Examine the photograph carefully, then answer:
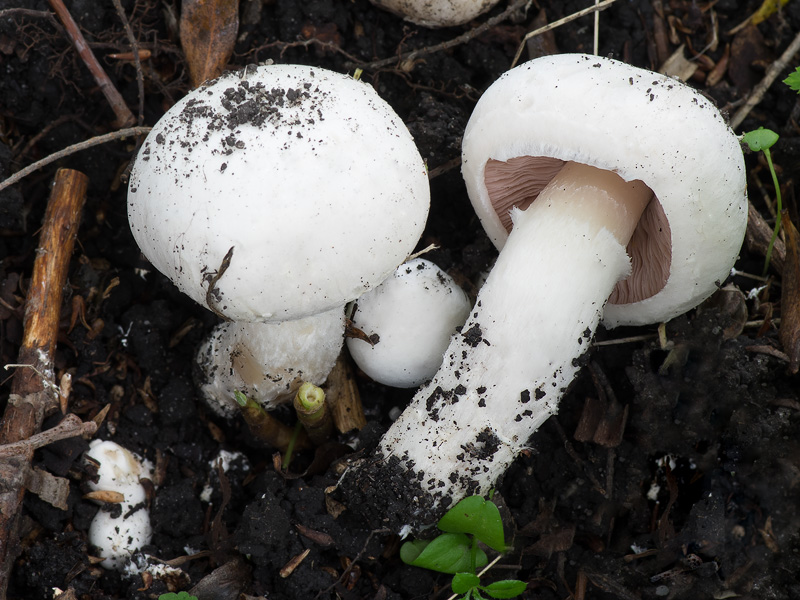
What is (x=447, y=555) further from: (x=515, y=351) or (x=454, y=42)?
(x=454, y=42)

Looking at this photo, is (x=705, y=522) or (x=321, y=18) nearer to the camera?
(x=705, y=522)

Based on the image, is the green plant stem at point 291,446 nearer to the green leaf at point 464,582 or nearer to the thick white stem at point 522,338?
the thick white stem at point 522,338

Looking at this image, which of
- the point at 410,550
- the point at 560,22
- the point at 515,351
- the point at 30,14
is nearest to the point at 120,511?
the point at 410,550

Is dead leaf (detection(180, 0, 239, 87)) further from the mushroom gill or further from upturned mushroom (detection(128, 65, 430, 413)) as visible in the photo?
the mushroom gill

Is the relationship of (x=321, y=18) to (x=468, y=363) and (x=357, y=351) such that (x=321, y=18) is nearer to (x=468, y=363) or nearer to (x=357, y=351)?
(x=357, y=351)

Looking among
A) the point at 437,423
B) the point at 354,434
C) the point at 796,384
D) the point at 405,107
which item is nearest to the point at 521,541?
the point at 437,423

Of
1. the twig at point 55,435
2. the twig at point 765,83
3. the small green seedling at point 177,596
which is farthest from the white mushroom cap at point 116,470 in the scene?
the twig at point 765,83
